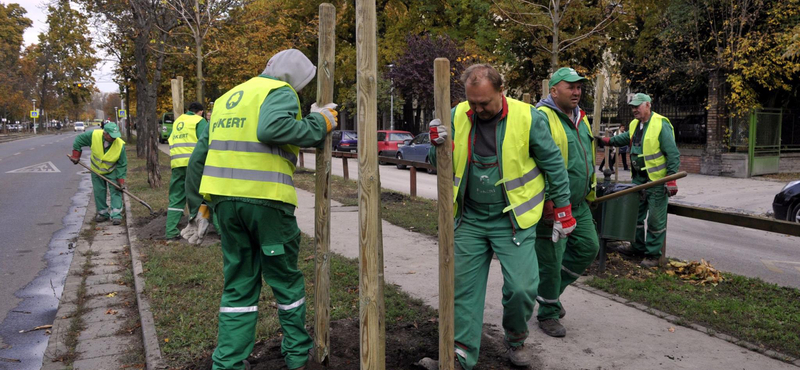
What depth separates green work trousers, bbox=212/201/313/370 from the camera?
11.8 feet

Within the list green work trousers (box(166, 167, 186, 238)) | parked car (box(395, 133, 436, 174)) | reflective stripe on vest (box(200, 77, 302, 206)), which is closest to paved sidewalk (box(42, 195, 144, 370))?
green work trousers (box(166, 167, 186, 238))

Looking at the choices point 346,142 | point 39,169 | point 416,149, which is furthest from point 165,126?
point 416,149

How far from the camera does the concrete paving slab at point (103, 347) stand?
4.64 metres

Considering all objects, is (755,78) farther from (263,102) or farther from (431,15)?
(263,102)

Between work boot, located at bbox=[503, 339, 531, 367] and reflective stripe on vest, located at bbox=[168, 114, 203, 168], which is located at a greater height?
reflective stripe on vest, located at bbox=[168, 114, 203, 168]

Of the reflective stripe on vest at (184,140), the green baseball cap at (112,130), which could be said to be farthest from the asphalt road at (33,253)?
the reflective stripe on vest at (184,140)

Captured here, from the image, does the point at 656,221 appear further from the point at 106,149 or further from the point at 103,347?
the point at 106,149

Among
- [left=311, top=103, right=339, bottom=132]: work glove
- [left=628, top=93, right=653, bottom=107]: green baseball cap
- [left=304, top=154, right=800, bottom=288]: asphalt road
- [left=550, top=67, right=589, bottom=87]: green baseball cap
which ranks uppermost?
[left=550, top=67, right=589, bottom=87]: green baseball cap

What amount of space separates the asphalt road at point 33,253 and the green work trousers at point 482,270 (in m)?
3.15

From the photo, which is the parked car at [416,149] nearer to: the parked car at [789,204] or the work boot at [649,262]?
the parked car at [789,204]

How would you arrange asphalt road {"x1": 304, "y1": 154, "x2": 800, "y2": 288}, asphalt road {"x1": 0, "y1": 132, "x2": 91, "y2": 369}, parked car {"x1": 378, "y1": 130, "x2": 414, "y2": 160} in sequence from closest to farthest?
asphalt road {"x1": 0, "y1": 132, "x2": 91, "y2": 369} < asphalt road {"x1": 304, "y1": 154, "x2": 800, "y2": 288} < parked car {"x1": 378, "y1": 130, "x2": 414, "y2": 160}

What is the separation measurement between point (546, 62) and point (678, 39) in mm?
6151

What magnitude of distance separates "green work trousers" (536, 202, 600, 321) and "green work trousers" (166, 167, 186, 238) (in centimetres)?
543

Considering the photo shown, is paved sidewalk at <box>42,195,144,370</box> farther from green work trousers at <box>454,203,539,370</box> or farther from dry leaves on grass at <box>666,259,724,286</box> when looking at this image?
dry leaves on grass at <box>666,259,724,286</box>
